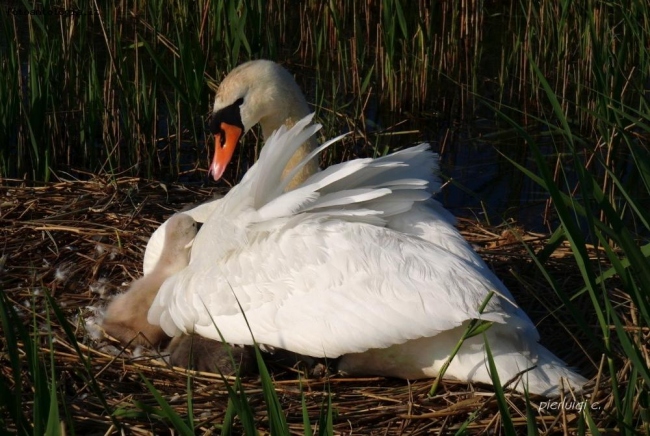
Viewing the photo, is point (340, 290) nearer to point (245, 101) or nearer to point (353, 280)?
point (353, 280)

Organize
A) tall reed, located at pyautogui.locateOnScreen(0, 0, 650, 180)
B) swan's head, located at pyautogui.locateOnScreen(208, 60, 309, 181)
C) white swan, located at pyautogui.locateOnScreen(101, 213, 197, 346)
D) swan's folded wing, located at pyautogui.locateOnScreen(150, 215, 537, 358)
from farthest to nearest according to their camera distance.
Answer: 1. tall reed, located at pyautogui.locateOnScreen(0, 0, 650, 180)
2. swan's head, located at pyautogui.locateOnScreen(208, 60, 309, 181)
3. white swan, located at pyautogui.locateOnScreen(101, 213, 197, 346)
4. swan's folded wing, located at pyautogui.locateOnScreen(150, 215, 537, 358)

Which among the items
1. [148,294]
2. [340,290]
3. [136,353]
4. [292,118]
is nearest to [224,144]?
[292,118]

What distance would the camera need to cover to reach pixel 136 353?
12.5 ft

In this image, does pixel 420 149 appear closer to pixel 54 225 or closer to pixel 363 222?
pixel 363 222

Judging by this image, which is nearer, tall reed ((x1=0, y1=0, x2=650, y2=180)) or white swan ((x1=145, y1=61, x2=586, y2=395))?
white swan ((x1=145, y1=61, x2=586, y2=395))

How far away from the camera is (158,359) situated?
12.3ft

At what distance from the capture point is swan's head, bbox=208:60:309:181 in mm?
4445

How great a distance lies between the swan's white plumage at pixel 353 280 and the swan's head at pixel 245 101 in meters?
0.85

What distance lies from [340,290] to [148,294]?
107 centimetres

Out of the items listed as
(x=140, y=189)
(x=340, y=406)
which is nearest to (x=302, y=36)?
(x=140, y=189)

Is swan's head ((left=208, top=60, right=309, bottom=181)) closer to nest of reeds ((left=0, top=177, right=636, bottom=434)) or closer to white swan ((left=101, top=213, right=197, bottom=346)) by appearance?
white swan ((left=101, top=213, right=197, bottom=346))

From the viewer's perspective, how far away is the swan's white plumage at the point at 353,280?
10.3 ft

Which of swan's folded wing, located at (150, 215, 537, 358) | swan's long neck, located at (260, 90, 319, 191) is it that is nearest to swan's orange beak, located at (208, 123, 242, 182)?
swan's long neck, located at (260, 90, 319, 191)

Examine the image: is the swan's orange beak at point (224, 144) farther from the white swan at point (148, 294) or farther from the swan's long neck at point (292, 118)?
the white swan at point (148, 294)
